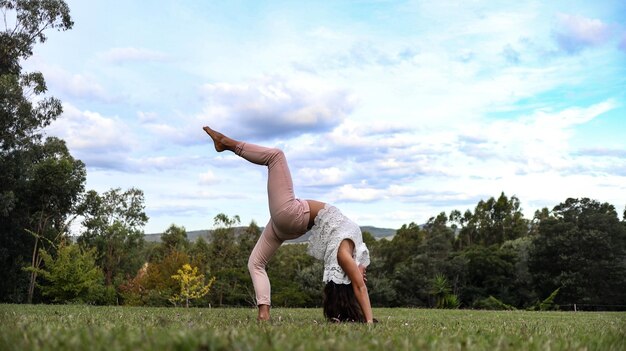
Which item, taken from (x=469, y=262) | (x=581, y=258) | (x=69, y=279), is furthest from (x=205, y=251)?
(x=581, y=258)

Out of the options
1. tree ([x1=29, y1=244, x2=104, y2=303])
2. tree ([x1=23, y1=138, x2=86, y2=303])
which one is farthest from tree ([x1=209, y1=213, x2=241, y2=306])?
tree ([x1=29, y1=244, x2=104, y2=303])

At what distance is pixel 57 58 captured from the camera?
818 inches

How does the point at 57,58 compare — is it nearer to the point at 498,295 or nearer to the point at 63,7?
the point at 63,7

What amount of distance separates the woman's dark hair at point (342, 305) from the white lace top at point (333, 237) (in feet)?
0.31

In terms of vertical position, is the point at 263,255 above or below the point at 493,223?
below

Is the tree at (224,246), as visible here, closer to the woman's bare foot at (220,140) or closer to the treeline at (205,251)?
the treeline at (205,251)

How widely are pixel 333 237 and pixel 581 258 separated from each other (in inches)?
1997

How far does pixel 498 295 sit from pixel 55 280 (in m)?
40.9

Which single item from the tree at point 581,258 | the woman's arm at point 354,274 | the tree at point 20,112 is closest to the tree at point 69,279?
the tree at point 20,112

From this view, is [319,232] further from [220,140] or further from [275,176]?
[220,140]

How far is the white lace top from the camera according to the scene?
662cm

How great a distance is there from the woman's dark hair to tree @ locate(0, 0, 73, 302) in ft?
90.5

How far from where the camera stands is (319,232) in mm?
6758

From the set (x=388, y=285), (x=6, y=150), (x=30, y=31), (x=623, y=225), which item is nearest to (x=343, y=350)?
(x=6, y=150)
